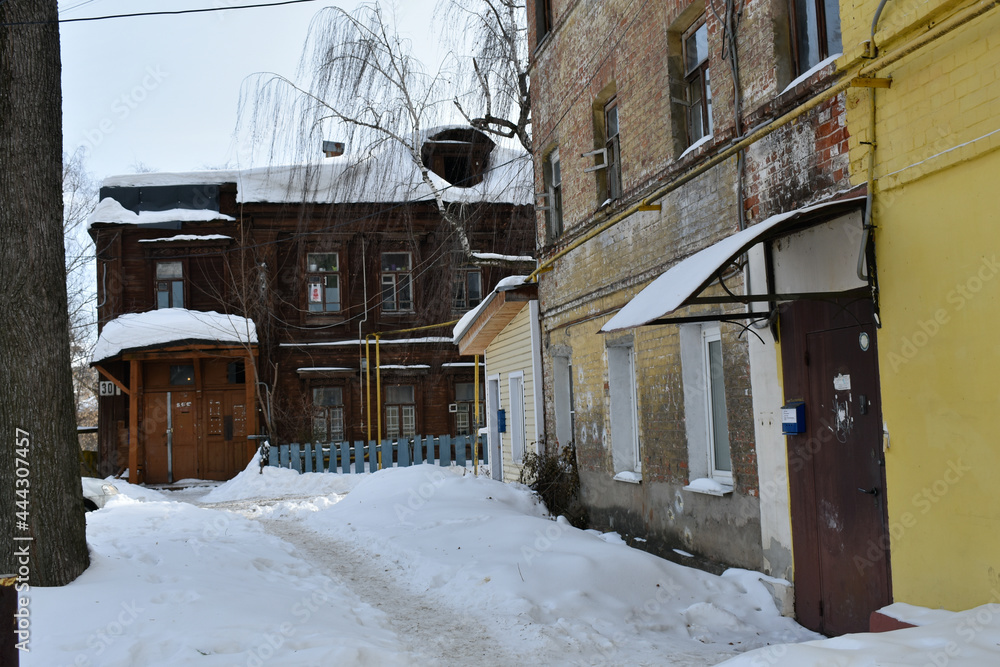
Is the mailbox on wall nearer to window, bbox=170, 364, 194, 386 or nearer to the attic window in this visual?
the attic window

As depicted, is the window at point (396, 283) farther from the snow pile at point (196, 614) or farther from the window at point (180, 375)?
the snow pile at point (196, 614)

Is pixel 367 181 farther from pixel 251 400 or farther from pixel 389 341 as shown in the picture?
pixel 251 400

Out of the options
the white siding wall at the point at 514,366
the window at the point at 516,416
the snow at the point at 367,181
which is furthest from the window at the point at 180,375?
the window at the point at 516,416

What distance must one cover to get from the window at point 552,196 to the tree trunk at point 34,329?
782 centimetres

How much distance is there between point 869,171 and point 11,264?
6.06m

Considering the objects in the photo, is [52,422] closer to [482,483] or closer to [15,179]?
[15,179]

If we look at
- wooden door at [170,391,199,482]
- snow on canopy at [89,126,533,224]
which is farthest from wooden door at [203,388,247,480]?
snow on canopy at [89,126,533,224]

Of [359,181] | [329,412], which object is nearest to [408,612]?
[359,181]

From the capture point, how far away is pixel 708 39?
779 centimetres

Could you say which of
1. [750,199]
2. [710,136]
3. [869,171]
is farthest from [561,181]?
[869,171]

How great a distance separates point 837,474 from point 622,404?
182 inches

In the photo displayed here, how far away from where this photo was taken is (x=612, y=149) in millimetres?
10797

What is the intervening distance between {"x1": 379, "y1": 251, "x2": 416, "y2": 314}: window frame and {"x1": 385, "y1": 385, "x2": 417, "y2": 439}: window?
7.71 feet

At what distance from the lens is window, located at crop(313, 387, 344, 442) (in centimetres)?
2359
